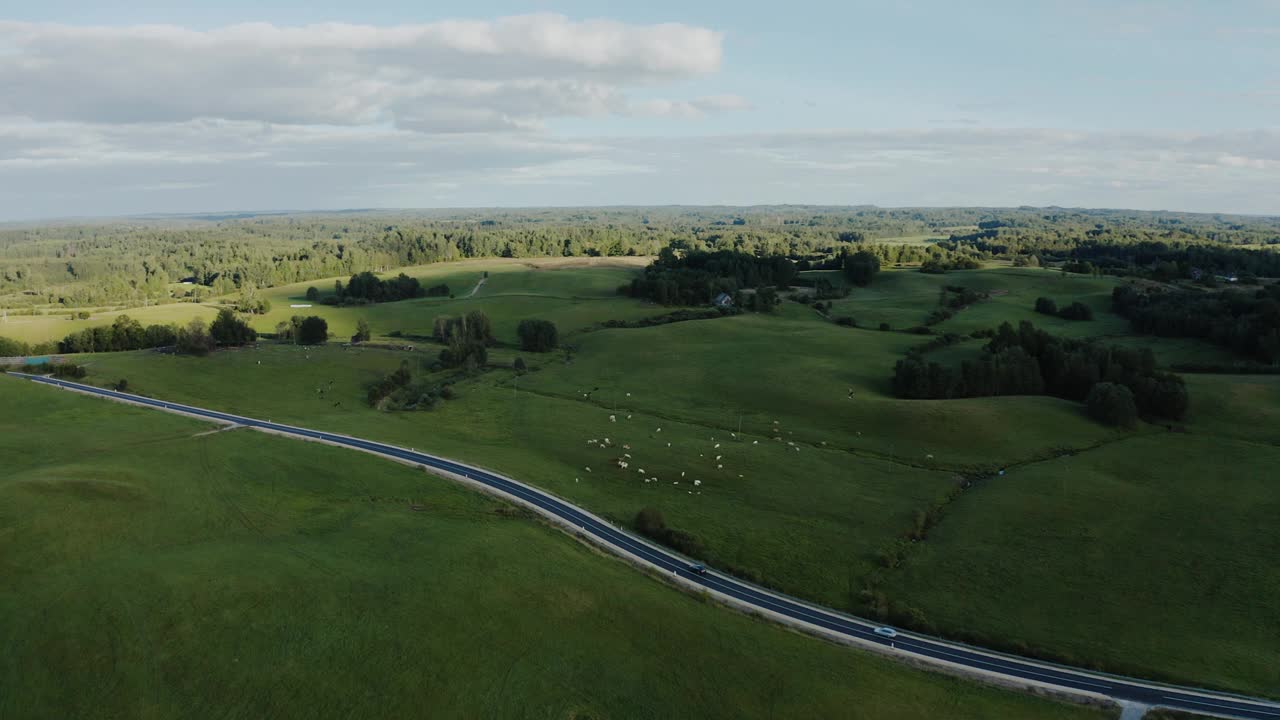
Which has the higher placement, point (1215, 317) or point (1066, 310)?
point (1215, 317)

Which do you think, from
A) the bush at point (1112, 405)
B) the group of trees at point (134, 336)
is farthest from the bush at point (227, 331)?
the bush at point (1112, 405)

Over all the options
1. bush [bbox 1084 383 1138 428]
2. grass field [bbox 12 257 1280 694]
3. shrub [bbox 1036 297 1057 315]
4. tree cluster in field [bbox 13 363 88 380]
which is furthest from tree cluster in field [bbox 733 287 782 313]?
tree cluster in field [bbox 13 363 88 380]

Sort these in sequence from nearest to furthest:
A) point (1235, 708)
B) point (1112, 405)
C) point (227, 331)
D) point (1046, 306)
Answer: point (1235, 708) → point (1112, 405) → point (227, 331) → point (1046, 306)

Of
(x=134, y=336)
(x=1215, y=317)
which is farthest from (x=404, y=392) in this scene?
(x=1215, y=317)

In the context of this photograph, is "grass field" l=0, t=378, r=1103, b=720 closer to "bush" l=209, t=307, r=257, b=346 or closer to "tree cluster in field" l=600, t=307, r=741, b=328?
"bush" l=209, t=307, r=257, b=346

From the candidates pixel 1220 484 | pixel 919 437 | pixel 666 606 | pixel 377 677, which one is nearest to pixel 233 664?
pixel 377 677

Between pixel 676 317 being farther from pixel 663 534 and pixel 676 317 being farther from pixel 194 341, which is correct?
pixel 663 534

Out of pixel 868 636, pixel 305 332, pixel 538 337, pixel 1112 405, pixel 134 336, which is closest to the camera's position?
pixel 868 636
